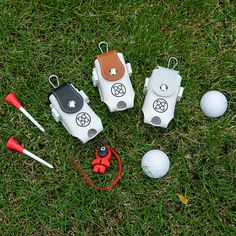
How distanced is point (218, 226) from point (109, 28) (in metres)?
1.39

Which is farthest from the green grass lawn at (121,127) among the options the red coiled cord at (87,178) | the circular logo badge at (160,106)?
the circular logo badge at (160,106)

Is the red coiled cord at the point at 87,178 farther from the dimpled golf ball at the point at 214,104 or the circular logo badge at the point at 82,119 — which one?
the dimpled golf ball at the point at 214,104

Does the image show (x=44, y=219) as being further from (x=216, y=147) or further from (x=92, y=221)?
(x=216, y=147)

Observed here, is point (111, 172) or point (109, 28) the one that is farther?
point (109, 28)

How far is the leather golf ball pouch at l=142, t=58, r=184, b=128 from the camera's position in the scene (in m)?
2.56

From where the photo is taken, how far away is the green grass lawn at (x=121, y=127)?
259 centimetres

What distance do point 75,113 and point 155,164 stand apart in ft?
1.79

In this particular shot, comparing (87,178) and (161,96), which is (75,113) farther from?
(161,96)

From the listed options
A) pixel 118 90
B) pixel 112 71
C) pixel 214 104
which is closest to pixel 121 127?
pixel 118 90

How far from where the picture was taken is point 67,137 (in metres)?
2.66

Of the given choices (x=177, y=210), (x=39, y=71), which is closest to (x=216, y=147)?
(x=177, y=210)

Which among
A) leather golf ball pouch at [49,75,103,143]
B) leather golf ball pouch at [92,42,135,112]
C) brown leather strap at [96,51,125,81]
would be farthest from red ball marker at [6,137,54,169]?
Result: brown leather strap at [96,51,125,81]

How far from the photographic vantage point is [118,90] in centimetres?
256

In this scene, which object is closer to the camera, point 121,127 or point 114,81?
point 114,81
